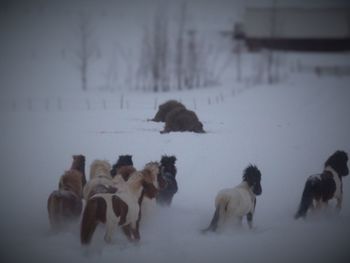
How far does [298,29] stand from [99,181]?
31.6 meters

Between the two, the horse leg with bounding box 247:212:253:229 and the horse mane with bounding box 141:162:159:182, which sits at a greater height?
the horse mane with bounding box 141:162:159:182

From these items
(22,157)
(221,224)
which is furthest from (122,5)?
(221,224)

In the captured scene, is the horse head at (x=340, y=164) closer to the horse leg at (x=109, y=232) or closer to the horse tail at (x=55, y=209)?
the horse leg at (x=109, y=232)

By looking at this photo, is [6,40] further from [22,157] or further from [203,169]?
[203,169]

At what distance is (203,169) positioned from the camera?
29.4 feet

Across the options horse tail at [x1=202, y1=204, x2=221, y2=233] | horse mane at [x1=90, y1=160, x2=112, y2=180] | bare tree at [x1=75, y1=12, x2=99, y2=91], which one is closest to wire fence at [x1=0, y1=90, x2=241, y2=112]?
horse mane at [x1=90, y1=160, x2=112, y2=180]

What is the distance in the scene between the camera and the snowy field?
20.1ft

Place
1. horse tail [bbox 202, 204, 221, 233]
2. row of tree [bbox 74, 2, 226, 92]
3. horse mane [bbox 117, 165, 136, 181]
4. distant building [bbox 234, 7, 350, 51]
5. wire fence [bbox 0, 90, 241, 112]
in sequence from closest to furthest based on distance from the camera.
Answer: horse tail [bbox 202, 204, 221, 233], horse mane [bbox 117, 165, 136, 181], wire fence [bbox 0, 90, 241, 112], row of tree [bbox 74, 2, 226, 92], distant building [bbox 234, 7, 350, 51]

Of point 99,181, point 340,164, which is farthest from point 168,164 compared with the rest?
point 340,164

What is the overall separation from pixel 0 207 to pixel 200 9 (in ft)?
116

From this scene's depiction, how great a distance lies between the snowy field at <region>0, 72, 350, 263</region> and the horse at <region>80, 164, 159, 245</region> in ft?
0.70

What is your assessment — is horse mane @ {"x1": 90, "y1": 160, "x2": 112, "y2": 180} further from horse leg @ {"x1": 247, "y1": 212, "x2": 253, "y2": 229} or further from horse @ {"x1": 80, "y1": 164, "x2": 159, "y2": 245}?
horse leg @ {"x1": 247, "y1": 212, "x2": 253, "y2": 229}

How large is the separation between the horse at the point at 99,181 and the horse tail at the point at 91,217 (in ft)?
1.58

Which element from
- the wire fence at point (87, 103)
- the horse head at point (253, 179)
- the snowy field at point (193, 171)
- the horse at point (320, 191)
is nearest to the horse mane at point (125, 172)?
the snowy field at point (193, 171)
